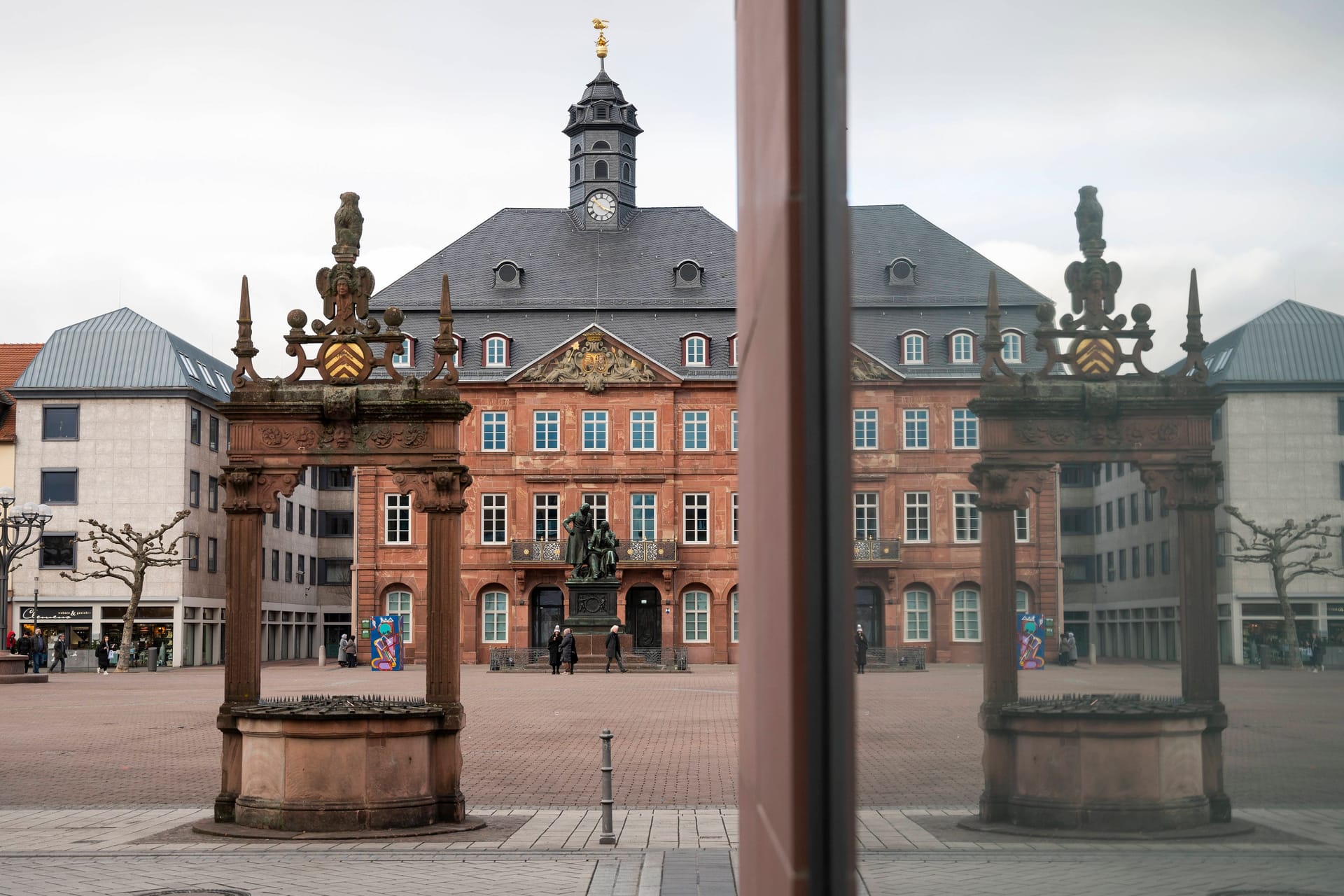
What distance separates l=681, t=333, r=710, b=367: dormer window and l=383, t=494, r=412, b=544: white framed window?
12689mm

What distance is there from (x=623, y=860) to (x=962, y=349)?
30.8 ft

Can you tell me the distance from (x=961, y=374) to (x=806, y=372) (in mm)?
385

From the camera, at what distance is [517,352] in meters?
62.3

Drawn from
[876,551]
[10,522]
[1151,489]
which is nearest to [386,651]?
[10,522]

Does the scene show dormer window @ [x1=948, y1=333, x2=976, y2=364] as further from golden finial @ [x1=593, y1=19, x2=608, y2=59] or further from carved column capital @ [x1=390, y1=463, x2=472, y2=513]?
golden finial @ [x1=593, y1=19, x2=608, y2=59]

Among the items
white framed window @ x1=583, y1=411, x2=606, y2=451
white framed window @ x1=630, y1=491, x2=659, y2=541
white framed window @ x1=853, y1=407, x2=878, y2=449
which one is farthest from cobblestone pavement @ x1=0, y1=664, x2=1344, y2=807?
white framed window @ x1=583, y1=411, x2=606, y2=451

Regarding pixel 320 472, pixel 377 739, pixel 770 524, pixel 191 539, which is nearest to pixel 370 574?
pixel 191 539

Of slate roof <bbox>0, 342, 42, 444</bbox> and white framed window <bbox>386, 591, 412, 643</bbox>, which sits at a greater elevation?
slate roof <bbox>0, 342, 42, 444</bbox>

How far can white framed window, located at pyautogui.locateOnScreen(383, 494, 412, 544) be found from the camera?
200 ft

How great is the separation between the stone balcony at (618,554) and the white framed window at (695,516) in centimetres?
108

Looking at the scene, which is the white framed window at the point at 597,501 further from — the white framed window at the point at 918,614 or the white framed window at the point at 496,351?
the white framed window at the point at 918,614

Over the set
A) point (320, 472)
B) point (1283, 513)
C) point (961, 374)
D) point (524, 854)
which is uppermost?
point (320, 472)

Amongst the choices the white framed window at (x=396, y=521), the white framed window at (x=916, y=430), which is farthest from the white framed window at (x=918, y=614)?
the white framed window at (x=396, y=521)

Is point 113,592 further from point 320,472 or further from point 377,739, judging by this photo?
point 377,739
